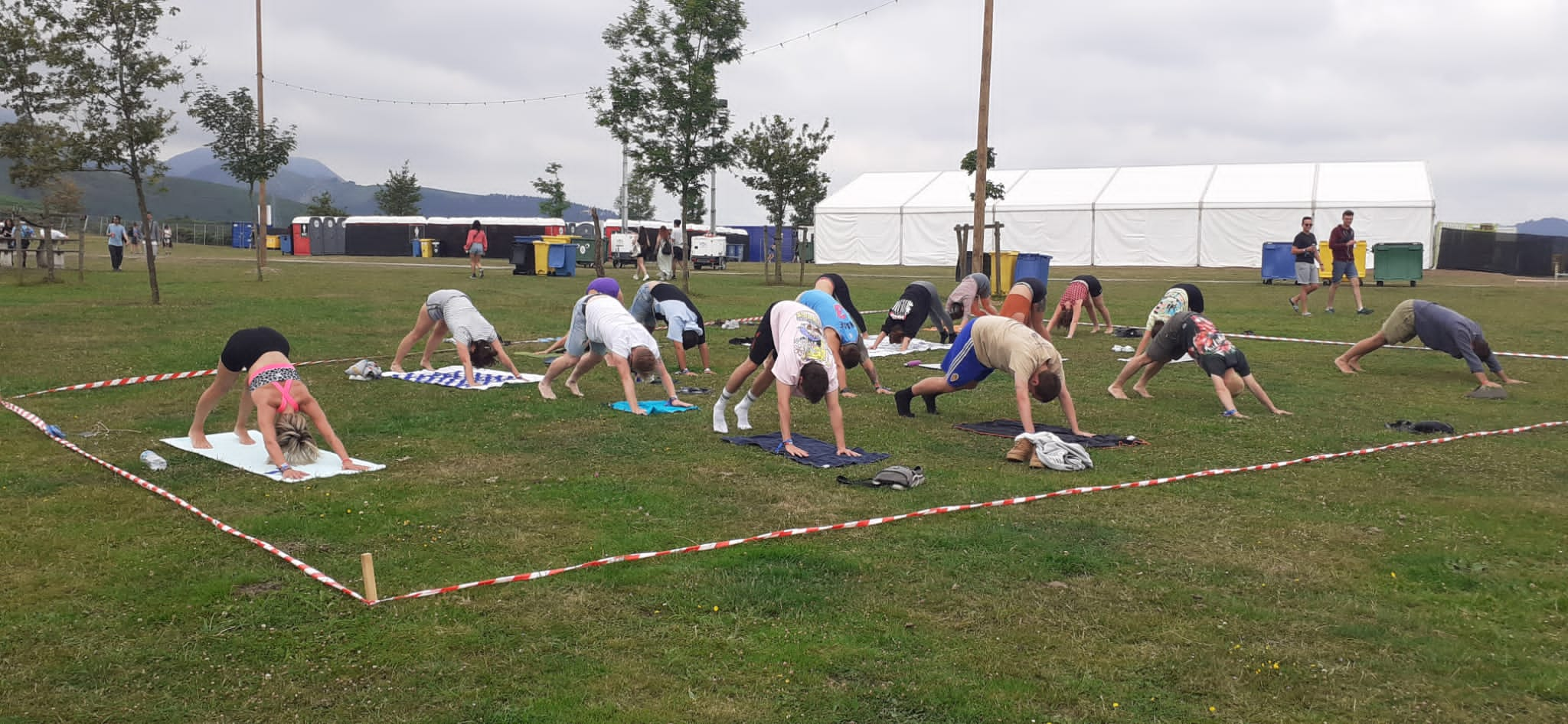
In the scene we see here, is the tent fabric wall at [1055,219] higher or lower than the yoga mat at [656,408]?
higher

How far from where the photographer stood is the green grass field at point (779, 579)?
4207 mm

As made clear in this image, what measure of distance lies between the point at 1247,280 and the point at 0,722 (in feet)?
118

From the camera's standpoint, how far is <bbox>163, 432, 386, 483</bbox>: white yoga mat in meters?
7.70

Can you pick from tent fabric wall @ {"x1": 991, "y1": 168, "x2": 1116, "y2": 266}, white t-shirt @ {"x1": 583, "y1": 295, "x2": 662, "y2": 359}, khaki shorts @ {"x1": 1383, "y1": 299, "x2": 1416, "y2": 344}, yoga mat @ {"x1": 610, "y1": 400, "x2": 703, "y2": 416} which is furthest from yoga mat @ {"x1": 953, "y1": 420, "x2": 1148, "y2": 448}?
tent fabric wall @ {"x1": 991, "y1": 168, "x2": 1116, "y2": 266}

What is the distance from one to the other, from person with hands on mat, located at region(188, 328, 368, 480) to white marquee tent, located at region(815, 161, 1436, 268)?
113 feet

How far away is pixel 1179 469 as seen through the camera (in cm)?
816

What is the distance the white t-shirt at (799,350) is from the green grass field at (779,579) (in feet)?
2.18

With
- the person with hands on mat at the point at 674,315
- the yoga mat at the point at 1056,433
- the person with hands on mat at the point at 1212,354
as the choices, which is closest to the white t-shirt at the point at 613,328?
the person with hands on mat at the point at 674,315

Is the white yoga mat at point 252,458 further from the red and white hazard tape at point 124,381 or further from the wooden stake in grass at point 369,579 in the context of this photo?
the wooden stake in grass at point 369,579

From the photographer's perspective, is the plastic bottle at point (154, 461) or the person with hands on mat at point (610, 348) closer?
the plastic bottle at point (154, 461)

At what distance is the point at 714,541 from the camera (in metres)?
6.18

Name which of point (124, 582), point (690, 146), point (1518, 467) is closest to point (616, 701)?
point (124, 582)

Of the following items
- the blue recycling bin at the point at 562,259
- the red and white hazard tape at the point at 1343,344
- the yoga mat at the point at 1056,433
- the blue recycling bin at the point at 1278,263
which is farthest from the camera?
the blue recycling bin at the point at 562,259

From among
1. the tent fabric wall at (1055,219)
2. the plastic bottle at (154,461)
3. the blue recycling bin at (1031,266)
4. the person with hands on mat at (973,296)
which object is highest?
the tent fabric wall at (1055,219)
